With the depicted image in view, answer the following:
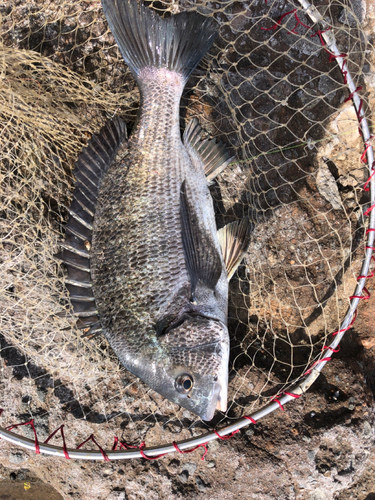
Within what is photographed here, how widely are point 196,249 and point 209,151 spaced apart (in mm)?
864

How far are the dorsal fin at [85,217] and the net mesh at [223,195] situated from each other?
1.22ft

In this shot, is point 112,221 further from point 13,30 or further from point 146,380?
point 13,30

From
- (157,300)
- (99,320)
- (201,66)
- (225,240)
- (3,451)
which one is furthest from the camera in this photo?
(3,451)

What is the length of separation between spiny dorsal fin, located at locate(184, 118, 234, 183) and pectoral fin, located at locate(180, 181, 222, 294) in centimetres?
36

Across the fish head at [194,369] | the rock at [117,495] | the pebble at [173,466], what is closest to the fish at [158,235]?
the fish head at [194,369]

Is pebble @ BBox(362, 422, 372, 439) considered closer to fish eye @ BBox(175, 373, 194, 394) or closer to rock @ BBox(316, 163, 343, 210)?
fish eye @ BBox(175, 373, 194, 394)

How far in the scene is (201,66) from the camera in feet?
10.3

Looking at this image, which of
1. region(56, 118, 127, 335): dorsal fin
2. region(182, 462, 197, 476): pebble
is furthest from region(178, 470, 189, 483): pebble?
region(56, 118, 127, 335): dorsal fin

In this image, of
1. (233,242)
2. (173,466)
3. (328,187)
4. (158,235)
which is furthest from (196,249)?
(173,466)

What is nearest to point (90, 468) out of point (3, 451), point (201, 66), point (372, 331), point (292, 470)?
point (3, 451)

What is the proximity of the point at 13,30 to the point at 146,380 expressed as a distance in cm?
326

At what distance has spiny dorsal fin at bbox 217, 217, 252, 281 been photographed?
292 centimetres

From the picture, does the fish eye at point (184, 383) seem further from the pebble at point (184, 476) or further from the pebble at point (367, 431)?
the pebble at point (367, 431)

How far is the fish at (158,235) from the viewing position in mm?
2496
